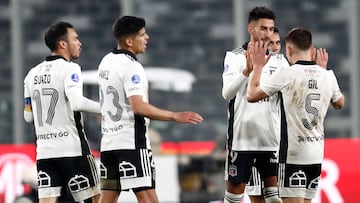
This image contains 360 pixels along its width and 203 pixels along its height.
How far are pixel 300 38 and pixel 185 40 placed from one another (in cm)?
1251

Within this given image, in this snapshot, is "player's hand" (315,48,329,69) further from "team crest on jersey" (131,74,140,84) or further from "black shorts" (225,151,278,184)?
"team crest on jersey" (131,74,140,84)

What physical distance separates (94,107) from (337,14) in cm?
1262

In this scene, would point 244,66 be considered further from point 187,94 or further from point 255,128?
point 187,94

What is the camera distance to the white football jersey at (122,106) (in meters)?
11.6

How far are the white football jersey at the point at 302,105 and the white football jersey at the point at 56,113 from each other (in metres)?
1.79

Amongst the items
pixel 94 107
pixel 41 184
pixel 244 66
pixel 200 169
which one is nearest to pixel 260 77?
pixel 244 66

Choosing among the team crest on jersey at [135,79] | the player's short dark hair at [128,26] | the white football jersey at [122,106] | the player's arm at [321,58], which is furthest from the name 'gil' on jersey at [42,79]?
the player's arm at [321,58]

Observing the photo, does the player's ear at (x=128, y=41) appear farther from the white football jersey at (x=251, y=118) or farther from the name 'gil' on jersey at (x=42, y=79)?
the white football jersey at (x=251, y=118)

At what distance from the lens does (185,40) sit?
24141 mm

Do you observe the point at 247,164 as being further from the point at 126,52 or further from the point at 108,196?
the point at 126,52

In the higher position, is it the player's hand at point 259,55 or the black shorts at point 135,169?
the player's hand at point 259,55

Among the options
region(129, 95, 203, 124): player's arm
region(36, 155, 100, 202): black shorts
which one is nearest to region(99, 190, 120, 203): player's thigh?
region(36, 155, 100, 202): black shorts

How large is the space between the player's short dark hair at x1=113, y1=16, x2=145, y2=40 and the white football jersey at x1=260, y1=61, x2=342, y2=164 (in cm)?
125

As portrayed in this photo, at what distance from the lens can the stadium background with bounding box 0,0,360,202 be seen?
23400 mm
